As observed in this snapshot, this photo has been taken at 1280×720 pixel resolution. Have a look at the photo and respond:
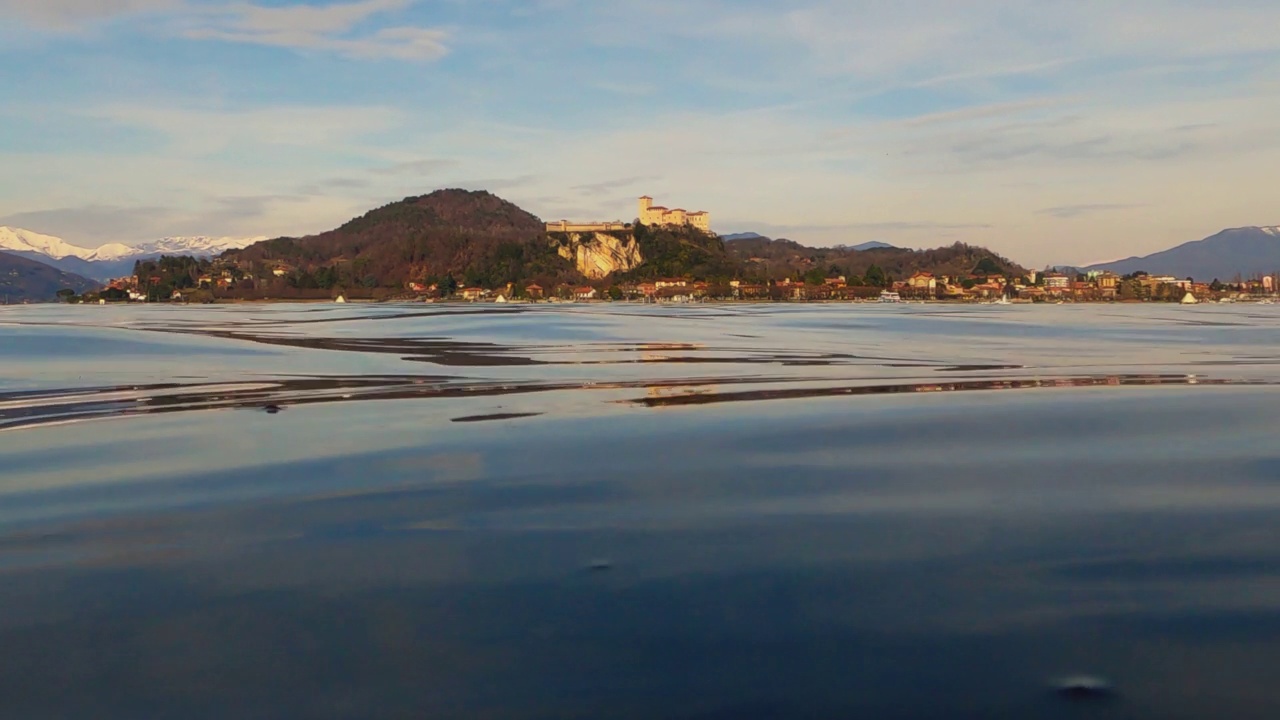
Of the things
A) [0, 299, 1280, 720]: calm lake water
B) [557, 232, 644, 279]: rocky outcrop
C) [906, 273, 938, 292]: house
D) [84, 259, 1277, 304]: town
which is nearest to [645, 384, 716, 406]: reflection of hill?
[0, 299, 1280, 720]: calm lake water

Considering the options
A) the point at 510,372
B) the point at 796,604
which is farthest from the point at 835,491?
the point at 510,372

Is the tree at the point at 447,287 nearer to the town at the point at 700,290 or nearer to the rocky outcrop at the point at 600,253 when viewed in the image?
the town at the point at 700,290

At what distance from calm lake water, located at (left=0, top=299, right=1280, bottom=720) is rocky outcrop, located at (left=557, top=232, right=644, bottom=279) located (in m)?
170

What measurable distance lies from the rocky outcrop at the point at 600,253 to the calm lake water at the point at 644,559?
169705 millimetres

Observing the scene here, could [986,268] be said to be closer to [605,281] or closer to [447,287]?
[605,281]

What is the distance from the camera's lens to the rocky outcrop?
184m

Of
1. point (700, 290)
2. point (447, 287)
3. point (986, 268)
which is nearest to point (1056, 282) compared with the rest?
point (986, 268)

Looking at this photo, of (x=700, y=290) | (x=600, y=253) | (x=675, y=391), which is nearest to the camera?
(x=675, y=391)

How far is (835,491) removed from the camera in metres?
7.87

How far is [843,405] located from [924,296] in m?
132

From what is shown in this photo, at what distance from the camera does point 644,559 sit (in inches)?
237

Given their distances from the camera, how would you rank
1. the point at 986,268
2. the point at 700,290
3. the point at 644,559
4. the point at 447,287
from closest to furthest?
the point at 644,559, the point at 700,290, the point at 447,287, the point at 986,268

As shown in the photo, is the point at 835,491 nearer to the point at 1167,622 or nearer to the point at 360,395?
the point at 1167,622

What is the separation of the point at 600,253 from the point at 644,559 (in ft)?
604
